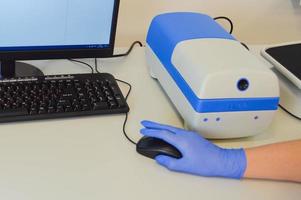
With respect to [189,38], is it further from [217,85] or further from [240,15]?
[240,15]

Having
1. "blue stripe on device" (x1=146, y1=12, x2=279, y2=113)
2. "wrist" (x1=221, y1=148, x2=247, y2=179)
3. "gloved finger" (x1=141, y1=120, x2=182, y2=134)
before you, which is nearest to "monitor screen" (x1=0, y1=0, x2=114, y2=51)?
"blue stripe on device" (x1=146, y1=12, x2=279, y2=113)

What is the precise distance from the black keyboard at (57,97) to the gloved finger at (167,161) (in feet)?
0.59

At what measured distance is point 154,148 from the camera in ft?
2.72

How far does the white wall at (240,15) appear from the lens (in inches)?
52.9

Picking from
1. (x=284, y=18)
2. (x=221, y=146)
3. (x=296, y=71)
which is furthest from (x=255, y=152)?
(x=284, y=18)

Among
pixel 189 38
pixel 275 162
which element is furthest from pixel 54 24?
pixel 275 162

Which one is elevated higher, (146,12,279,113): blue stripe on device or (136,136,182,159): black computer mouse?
(146,12,279,113): blue stripe on device

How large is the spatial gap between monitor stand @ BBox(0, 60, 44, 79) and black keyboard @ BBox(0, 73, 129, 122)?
7 cm

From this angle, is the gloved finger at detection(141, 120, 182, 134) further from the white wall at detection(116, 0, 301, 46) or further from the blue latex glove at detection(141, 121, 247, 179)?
the white wall at detection(116, 0, 301, 46)

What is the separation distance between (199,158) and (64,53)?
1.39 feet

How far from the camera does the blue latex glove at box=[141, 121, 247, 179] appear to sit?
0.81 metres

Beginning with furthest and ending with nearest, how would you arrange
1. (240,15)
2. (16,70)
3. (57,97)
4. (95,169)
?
(240,15) < (16,70) < (57,97) < (95,169)

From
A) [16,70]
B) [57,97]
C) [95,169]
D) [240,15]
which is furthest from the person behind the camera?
[240,15]

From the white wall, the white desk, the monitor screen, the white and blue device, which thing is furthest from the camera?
the white wall
